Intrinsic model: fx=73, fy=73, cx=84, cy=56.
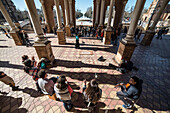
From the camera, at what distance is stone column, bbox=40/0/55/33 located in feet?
38.8

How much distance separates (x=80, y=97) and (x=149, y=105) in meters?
2.78

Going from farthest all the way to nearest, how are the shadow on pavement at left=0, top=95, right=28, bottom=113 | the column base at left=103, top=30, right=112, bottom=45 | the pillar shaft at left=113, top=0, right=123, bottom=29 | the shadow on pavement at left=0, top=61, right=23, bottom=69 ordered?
1. the pillar shaft at left=113, top=0, right=123, bottom=29
2. the column base at left=103, top=30, right=112, bottom=45
3. the shadow on pavement at left=0, top=61, right=23, bottom=69
4. the shadow on pavement at left=0, top=95, right=28, bottom=113

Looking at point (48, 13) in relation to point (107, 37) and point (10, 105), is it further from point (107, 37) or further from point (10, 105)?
Result: point (10, 105)

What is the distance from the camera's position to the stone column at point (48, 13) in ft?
38.8

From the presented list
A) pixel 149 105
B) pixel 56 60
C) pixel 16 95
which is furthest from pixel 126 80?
pixel 16 95

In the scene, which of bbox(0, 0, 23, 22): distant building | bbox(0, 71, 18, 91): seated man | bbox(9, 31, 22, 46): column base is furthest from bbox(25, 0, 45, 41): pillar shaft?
bbox(0, 0, 23, 22): distant building

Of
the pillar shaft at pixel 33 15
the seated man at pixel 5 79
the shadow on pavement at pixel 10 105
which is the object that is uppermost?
the pillar shaft at pixel 33 15

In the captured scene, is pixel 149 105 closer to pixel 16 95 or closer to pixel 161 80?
pixel 161 80

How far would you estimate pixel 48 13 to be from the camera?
1262 cm

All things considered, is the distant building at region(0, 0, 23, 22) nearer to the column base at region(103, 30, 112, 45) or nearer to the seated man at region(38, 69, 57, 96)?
the column base at region(103, 30, 112, 45)

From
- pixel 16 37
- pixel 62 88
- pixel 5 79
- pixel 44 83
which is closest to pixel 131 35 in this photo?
pixel 62 88

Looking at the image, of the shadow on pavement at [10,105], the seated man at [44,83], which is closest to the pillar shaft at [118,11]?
the seated man at [44,83]

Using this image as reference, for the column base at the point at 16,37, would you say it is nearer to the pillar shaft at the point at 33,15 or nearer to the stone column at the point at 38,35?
the stone column at the point at 38,35

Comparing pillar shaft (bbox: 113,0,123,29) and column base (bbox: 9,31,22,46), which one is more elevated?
pillar shaft (bbox: 113,0,123,29)
